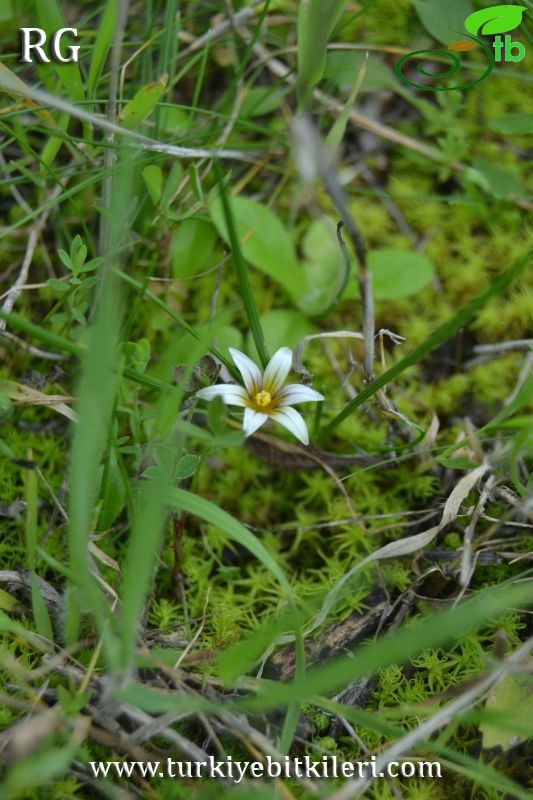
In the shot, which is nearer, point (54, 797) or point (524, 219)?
point (54, 797)

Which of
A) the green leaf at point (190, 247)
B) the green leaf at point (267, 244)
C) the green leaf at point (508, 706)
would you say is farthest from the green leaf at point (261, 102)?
the green leaf at point (508, 706)

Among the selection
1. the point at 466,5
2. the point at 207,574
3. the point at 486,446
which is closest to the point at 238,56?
the point at 466,5

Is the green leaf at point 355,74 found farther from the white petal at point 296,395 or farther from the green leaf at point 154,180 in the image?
the white petal at point 296,395

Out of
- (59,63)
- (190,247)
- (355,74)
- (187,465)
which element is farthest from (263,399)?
(355,74)

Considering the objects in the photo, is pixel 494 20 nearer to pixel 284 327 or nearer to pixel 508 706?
pixel 284 327

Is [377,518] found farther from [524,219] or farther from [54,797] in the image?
[524,219]

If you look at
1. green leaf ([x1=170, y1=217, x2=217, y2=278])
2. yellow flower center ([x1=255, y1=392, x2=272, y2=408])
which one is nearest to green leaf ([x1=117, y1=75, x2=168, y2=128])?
green leaf ([x1=170, y1=217, x2=217, y2=278])
